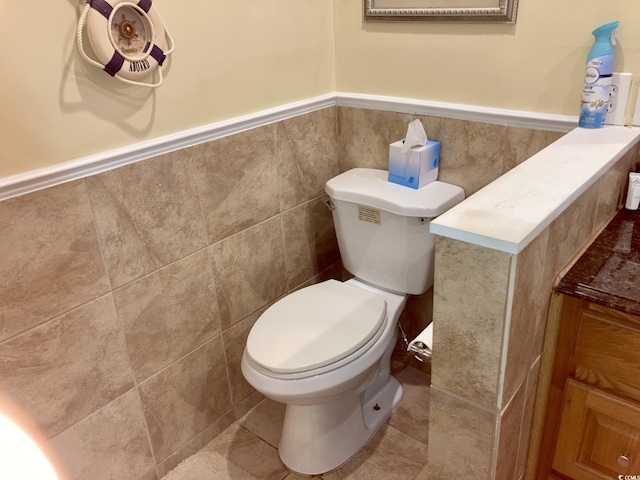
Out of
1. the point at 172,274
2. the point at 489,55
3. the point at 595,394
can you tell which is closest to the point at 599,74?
the point at 489,55

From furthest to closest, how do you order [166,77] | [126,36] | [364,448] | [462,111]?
[364,448]
[462,111]
[166,77]
[126,36]

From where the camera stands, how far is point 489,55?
1.50 metres

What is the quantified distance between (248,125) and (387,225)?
54 cm

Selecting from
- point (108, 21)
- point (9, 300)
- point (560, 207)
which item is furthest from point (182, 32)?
point (560, 207)

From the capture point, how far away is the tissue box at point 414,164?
1636 mm

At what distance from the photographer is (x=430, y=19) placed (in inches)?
61.7

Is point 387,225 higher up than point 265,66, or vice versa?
point 265,66

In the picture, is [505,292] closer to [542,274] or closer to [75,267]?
[542,274]

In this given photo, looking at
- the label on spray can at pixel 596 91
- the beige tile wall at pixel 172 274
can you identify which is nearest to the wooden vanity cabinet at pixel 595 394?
the beige tile wall at pixel 172 274

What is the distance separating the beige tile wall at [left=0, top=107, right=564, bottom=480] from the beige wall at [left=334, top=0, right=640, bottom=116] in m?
0.10

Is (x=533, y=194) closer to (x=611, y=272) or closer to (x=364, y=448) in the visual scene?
(x=611, y=272)

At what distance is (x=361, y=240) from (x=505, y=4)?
82cm

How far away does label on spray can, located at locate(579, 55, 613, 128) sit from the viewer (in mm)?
1260

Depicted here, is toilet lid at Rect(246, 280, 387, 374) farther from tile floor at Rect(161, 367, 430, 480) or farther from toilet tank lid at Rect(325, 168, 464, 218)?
tile floor at Rect(161, 367, 430, 480)
